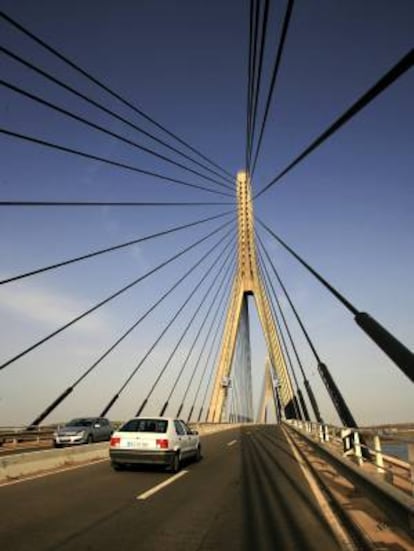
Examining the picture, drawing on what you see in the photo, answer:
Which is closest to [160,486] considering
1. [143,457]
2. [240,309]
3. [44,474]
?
[143,457]

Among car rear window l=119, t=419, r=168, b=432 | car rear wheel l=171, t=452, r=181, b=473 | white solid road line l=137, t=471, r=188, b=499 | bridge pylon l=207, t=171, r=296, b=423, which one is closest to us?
white solid road line l=137, t=471, r=188, b=499

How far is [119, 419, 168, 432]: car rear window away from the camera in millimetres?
15875

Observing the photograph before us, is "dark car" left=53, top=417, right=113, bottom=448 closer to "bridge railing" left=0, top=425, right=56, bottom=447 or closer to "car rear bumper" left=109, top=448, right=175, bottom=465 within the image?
"bridge railing" left=0, top=425, right=56, bottom=447

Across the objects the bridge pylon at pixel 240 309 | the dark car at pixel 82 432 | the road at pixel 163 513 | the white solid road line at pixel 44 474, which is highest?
the bridge pylon at pixel 240 309

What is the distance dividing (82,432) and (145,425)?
1414 centimetres

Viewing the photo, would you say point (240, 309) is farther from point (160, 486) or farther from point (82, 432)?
A: point (160, 486)

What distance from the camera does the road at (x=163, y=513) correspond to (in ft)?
23.8

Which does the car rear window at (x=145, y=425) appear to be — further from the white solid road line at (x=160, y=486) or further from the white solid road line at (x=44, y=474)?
the white solid road line at (x=44, y=474)

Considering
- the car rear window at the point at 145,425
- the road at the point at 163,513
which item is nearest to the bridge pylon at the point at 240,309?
the car rear window at the point at 145,425

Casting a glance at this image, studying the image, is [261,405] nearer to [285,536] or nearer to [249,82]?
[249,82]

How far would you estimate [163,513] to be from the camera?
9.27 meters

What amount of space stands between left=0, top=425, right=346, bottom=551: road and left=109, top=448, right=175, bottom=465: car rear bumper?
1.05 feet

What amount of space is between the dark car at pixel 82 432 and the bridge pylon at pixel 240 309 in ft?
72.6

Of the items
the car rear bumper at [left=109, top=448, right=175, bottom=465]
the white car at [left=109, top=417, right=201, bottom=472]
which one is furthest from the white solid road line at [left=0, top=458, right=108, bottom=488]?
the car rear bumper at [left=109, top=448, right=175, bottom=465]
